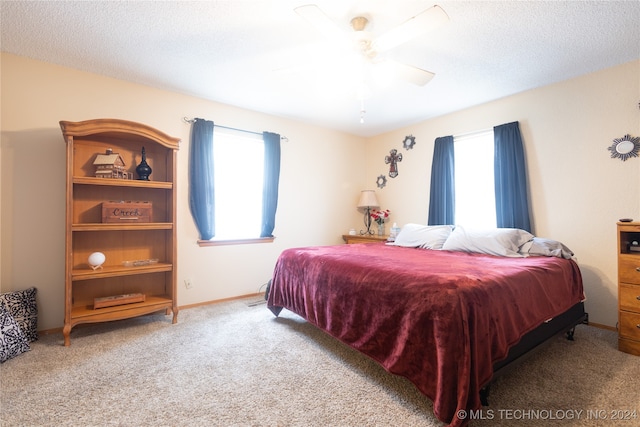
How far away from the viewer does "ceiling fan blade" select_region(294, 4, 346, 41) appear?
147cm

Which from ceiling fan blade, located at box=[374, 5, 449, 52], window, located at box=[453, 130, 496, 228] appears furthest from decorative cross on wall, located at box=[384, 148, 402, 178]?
ceiling fan blade, located at box=[374, 5, 449, 52]

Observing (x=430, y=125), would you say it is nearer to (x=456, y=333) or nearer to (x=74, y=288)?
(x=456, y=333)

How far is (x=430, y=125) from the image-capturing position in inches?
153

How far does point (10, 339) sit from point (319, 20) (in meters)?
3.02

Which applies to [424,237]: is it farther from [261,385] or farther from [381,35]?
[261,385]

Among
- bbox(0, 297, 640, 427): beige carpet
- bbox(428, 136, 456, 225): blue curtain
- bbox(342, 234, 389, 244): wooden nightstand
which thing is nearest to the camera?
bbox(0, 297, 640, 427): beige carpet

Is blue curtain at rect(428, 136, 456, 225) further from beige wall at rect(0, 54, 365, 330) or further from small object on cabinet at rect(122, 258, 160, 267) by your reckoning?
small object on cabinet at rect(122, 258, 160, 267)

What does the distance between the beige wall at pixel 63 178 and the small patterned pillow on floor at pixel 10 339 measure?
1.37 feet

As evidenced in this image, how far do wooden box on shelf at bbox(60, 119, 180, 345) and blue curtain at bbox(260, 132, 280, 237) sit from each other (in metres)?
1.17

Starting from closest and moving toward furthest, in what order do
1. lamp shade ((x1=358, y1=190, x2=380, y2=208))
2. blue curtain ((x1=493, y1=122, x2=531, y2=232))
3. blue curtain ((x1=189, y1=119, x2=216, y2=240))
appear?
blue curtain ((x1=493, y1=122, x2=531, y2=232))
blue curtain ((x1=189, y1=119, x2=216, y2=240))
lamp shade ((x1=358, y1=190, x2=380, y2=208))

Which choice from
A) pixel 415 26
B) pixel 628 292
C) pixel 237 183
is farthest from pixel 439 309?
pixel 237 183

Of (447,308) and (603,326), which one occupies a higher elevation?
(447,308)

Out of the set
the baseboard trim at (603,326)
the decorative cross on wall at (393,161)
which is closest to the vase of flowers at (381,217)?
the decorative cross on wall at (393,161)

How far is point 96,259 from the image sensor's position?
2393 millimetres
